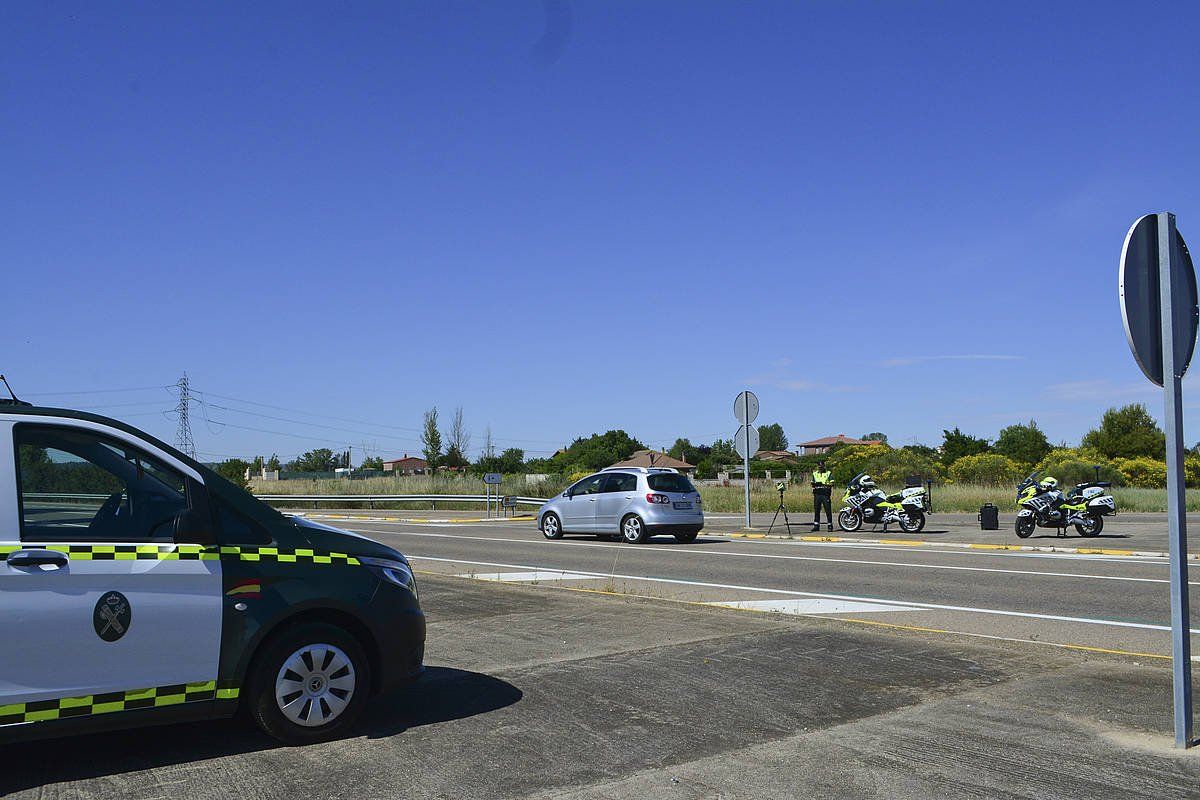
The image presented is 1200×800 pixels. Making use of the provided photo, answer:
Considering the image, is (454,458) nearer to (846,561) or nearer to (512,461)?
(512,461)

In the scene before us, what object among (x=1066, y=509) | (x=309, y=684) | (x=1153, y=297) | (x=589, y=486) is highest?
(x=1153, y=297)

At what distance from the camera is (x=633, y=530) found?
21156 millimetres

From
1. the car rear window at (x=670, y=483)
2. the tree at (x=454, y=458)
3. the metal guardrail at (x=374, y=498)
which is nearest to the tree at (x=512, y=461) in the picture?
the tree at (x=454, y=458)

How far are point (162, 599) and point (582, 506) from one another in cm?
1720

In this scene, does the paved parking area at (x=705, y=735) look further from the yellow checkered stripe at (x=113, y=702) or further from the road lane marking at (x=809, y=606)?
the road lane marking at (x=809, y=606)

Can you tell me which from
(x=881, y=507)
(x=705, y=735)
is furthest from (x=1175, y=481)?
(x=881, y=507)

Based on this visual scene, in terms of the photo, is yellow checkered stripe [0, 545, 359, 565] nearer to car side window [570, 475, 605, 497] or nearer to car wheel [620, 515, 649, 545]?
car wheel [620, 515, 649, 545]

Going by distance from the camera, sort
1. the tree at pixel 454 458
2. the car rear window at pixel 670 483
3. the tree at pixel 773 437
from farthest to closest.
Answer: the tree at pixel 773 437 < the tree at pixel 454 458 < the car rear window at pixel 670 483

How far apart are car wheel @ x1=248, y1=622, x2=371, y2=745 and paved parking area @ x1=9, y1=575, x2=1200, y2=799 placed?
5.0 inches

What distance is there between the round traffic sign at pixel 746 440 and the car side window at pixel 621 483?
3.74 metres

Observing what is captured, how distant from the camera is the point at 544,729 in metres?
5.93

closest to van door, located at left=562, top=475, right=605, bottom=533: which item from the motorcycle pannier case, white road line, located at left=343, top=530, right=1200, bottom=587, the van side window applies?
white road line, located at left=343, top=530, right=1200, bottom=587

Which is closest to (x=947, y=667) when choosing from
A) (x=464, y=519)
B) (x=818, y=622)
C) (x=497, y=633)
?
(x=818, y=622)

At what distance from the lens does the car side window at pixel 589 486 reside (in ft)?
72.8
